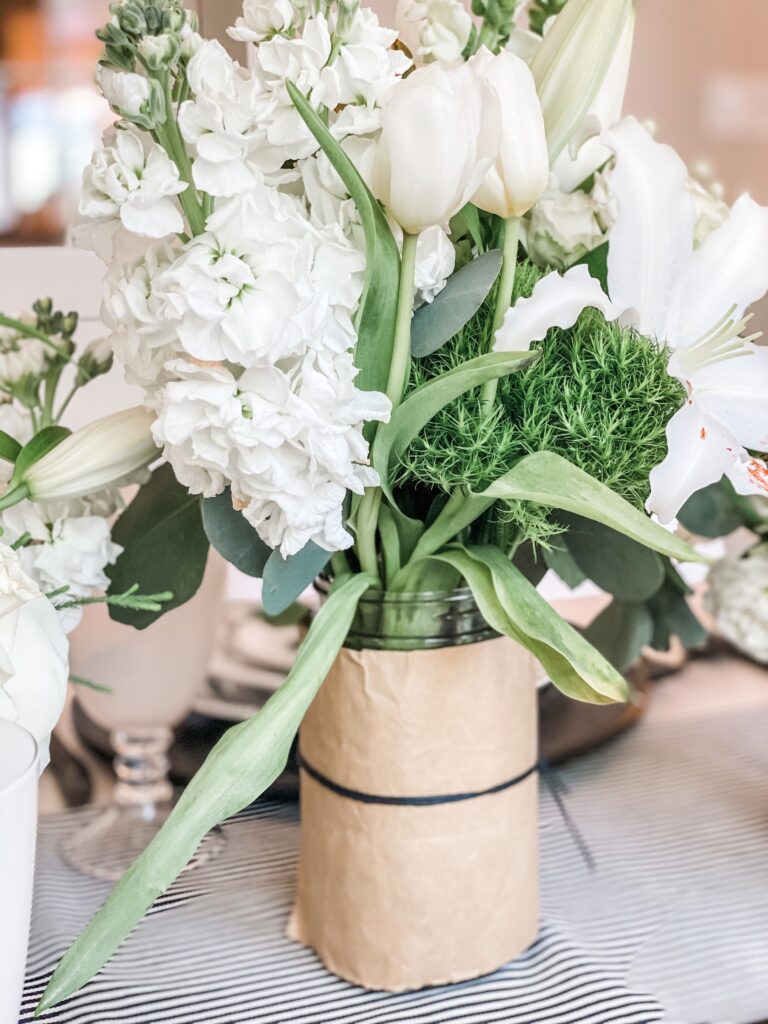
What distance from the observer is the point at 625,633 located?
640 millimetres

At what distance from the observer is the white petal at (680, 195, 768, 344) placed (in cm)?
44

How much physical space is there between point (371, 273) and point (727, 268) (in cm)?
16

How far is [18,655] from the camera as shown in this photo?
0.36 metres

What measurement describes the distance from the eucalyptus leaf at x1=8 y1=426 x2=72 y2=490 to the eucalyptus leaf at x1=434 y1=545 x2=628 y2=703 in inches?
6.7

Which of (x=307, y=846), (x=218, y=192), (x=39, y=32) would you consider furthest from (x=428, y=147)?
(x=39, y=32)

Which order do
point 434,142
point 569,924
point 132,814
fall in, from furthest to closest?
point 132,814
point 569,924
point 434,142

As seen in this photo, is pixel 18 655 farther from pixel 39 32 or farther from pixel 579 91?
pixel 39 32

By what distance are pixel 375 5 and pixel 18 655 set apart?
19.7 inches

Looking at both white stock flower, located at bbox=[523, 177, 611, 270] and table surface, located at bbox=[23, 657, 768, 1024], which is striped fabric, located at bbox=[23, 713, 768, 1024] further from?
white stock flower, located at bbox=[523, 177, 611, 270]

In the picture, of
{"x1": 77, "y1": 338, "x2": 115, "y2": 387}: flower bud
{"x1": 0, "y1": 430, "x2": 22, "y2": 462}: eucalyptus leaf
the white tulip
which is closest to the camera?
the white tulip

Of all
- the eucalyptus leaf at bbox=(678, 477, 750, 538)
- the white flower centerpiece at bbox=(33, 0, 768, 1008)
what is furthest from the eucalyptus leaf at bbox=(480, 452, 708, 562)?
the eucalyptus leaf at bbox=(678, 477, 750, 538)

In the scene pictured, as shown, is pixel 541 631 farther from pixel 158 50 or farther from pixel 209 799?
pixel 158 50

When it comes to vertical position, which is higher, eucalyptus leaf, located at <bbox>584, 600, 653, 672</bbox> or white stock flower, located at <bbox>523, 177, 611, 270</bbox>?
white stock flower, located at <bbox>523, 177, 611, 270</bbox>

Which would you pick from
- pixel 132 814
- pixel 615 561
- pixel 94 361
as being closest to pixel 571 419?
pixel 615 561
